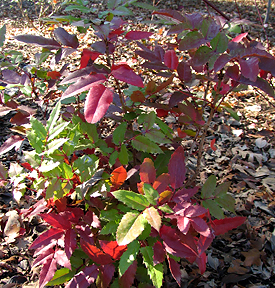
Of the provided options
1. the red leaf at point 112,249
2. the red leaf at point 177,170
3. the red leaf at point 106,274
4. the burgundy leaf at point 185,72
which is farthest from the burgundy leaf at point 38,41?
the red leaf at point 106,274

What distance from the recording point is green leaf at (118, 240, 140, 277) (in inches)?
33.9

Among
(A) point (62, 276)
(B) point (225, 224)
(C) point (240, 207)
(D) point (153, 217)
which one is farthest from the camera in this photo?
(C) point (240, 207)

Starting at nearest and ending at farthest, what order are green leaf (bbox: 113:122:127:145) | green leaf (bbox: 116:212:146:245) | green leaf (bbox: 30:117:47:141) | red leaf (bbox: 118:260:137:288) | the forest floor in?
green leaf (bbox: 116:212:146:245) → red leaf (bbox: 118:260:137:288) → green leaf (bbox: 30:117:47:141) → green leaf (bbox: 113:122:127:145) → the forest floor

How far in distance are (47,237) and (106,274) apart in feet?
0.90

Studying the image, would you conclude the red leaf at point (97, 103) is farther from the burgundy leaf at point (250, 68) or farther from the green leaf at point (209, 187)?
the green leaf at point (209, 187)

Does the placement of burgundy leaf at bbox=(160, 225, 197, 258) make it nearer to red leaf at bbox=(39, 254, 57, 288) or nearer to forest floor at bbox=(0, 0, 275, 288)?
red leaf at bbox=(39, 254, 57, 288)

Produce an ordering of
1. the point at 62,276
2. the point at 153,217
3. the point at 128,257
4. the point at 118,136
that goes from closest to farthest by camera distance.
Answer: the point at 153,217 → the point at 128,257 → the point at 62,276 → the point at 118,136

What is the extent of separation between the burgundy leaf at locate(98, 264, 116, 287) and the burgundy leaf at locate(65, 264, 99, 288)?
3cm

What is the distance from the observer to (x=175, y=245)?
0.91 meters

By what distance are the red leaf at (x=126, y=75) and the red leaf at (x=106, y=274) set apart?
692mm

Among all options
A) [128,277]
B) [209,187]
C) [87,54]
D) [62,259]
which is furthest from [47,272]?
[87,54]

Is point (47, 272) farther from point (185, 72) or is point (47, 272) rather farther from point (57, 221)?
point (185, 72)

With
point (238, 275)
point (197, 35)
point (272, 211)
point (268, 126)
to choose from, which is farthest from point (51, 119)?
point (268, 126)

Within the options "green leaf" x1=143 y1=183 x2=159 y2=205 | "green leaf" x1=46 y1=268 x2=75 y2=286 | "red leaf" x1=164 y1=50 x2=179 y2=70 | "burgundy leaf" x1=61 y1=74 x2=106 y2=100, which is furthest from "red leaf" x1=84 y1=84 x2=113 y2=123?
"green leaf" x1=46 y1=268 x2=75 y2=286
